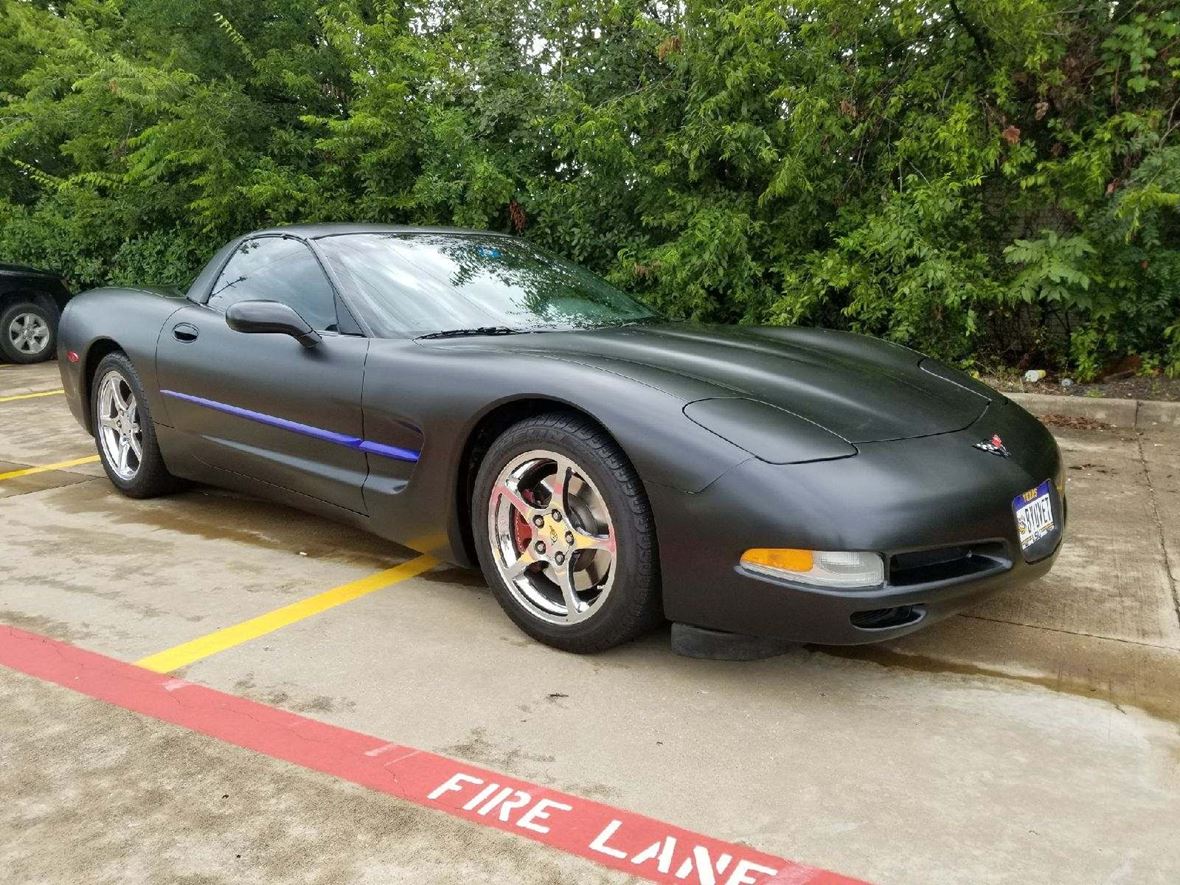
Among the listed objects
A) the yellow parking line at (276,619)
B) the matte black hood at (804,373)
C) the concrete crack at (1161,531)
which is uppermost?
the matte black hood at (804,373)

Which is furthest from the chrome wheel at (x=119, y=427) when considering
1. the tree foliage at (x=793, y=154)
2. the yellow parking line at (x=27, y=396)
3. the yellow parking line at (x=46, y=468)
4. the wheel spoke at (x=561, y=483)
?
the tree foliage at (x=793, y=154)

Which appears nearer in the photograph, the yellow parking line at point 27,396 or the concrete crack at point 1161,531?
the concrete crack at point 1161,531

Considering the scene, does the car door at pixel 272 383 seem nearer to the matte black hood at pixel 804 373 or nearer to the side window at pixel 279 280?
the side window at pixel 279 280

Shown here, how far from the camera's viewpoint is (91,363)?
16.5 feet

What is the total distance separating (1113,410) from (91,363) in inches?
225

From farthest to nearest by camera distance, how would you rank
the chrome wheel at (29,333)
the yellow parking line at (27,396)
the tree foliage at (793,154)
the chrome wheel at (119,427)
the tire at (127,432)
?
the chrome wheel at (29,333) < the yellow parking line at (27,396) < the tree foliage at (793,154) < the chrome wheel at (119,427) < the tire at (127,432)

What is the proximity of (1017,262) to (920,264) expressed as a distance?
0.66m

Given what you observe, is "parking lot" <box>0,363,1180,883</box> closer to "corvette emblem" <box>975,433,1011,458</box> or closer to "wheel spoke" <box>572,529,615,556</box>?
"wheel spoke" <box>572,529,615,556</box>

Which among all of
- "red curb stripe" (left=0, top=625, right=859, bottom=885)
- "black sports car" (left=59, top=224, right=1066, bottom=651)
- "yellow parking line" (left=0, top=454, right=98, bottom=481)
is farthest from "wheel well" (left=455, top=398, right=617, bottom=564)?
"yellow parking line" (left=0, top=454, right=98, bottom=481)

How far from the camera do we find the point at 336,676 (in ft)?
9.43

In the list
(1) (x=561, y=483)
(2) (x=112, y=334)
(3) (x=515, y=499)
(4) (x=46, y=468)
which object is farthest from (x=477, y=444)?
(4) (x=46, y=468)

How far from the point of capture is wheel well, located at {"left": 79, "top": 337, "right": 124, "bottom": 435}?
4.89 m

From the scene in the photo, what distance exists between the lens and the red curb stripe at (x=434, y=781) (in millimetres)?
1978

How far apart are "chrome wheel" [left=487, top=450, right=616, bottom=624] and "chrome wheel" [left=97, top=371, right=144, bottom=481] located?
2.49m
